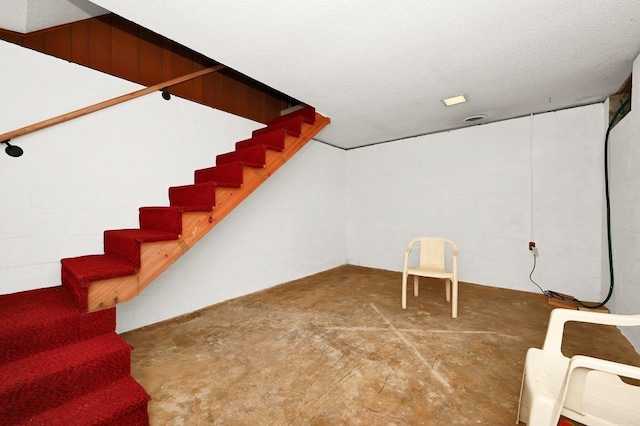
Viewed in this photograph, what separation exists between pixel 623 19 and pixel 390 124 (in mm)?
2352

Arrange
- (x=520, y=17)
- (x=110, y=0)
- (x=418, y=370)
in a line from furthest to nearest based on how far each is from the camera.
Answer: (x=418, y=370), (x=520, y=17), (x=110, y=0)

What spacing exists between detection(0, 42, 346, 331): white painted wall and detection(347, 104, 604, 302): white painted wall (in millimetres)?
2167

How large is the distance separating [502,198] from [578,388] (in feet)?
11.0

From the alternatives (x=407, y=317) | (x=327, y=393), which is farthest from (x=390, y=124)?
(x=327, y=393)

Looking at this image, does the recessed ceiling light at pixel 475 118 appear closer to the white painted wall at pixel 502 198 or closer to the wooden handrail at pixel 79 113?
the white painted wall at pixel 502 198

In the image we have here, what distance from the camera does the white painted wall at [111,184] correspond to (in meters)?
1.89

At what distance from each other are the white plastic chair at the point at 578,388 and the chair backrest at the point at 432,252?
1.84m

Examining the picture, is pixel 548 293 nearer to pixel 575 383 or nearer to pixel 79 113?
pixel 575 383

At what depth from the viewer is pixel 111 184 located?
2.31 m

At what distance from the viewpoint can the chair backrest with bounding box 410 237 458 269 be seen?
311 cm

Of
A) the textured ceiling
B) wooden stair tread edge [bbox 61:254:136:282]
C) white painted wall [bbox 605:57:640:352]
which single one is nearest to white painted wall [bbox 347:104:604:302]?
white painted wall [bbox 605:57:640:352]

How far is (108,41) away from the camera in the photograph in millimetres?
2428

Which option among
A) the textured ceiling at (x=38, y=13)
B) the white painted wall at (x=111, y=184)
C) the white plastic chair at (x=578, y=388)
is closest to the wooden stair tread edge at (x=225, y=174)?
the white painted wall at (x=111, y=184)

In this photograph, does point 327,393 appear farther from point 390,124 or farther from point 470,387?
point 390,124
